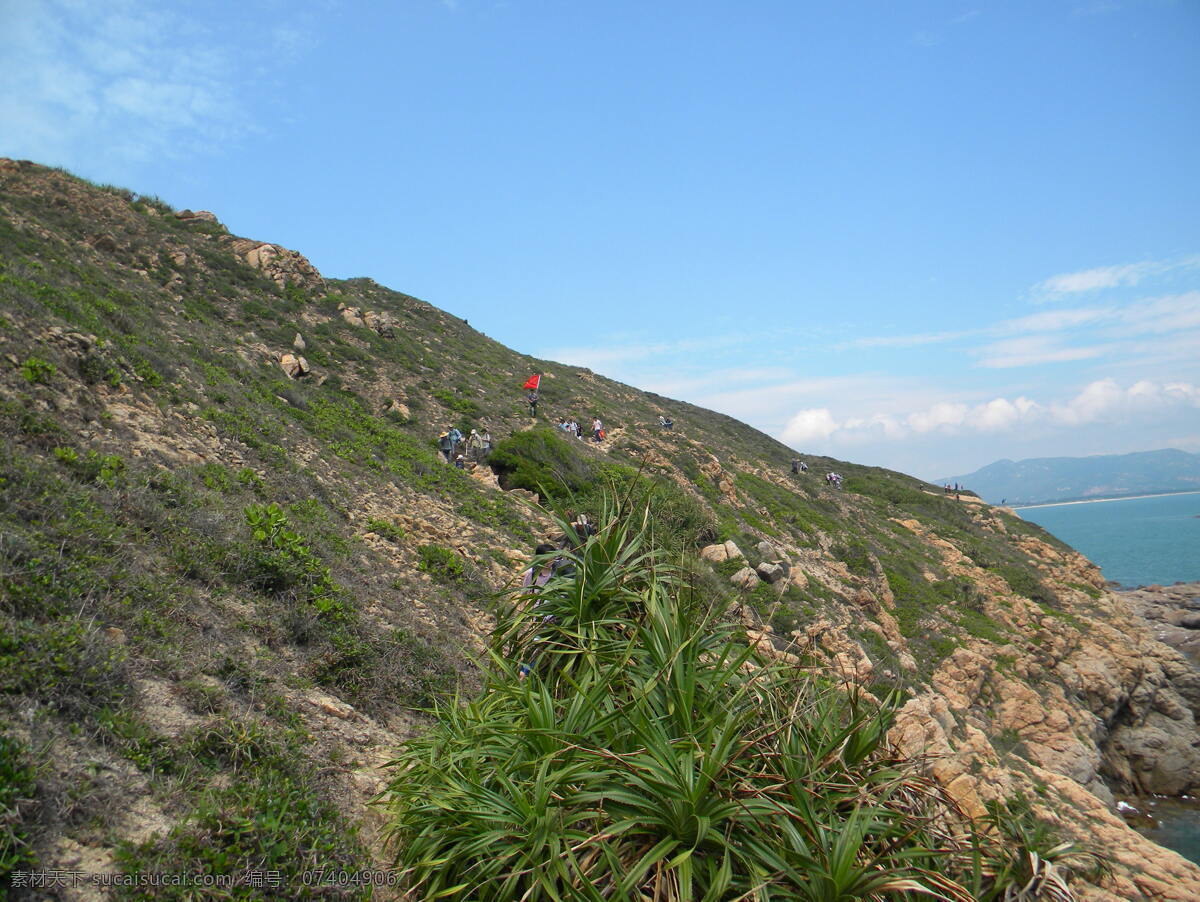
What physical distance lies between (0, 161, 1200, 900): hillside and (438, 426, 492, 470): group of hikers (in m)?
0.70

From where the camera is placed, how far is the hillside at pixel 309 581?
140 inches

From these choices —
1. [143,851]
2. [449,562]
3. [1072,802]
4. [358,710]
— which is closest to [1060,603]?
[1072,802]

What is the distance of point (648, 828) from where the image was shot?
120 inches

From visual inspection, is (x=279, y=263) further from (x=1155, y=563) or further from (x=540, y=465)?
(x=1155, y=563)

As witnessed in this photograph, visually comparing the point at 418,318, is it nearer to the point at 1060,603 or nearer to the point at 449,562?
the point at 449,562

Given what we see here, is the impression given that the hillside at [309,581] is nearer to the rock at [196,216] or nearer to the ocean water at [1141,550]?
the rock at [196,216]

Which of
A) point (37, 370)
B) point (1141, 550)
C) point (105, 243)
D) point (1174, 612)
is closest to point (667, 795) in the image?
point (37, 370)

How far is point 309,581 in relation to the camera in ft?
22.2

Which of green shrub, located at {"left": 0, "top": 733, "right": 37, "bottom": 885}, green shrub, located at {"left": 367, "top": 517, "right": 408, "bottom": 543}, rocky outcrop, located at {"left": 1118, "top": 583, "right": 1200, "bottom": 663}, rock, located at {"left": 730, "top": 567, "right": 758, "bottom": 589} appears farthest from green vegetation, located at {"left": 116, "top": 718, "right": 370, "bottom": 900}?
→ rocky outcrop, located at {"left": 1118, "top": 583, "right": 1200, "bottom": 663}

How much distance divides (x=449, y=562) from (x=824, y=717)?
7217mm

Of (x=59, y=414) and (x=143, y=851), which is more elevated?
(x=59, y=414)

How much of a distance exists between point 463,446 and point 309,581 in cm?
1137

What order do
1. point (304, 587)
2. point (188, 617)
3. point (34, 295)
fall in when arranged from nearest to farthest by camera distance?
point (188, 617) → point (304, 587) → point (34, 295)

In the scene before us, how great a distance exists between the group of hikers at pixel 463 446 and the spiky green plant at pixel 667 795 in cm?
1226
